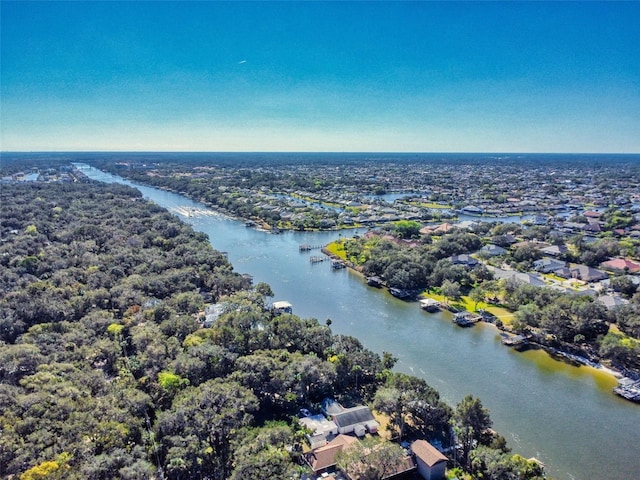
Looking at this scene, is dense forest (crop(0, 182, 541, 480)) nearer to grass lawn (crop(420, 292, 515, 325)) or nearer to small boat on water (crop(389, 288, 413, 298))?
small boat on water (crop(389, 288, 413, 298))

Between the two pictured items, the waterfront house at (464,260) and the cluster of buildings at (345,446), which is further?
the waterfront house at (464,260)

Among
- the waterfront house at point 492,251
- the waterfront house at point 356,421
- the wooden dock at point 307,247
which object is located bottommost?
the waterfront house at point 356,421

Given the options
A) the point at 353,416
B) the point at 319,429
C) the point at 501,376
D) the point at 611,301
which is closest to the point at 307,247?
the point at 501,376

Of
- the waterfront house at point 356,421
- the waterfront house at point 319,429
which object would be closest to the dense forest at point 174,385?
the waterfront house at point 319,429

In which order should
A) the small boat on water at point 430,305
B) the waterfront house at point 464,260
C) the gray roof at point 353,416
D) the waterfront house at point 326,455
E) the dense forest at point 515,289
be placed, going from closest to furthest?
Result: the waterfront house at point 326,455, the gray roof at point 353,416, the dense forest at point 515,289, the small boat on water at point 430,305, the waterfront house at point 464,260

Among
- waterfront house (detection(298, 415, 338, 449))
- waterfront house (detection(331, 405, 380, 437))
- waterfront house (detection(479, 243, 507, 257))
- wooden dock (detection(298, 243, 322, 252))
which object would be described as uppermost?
waterfront house (detection(479, 243, 507, 257))

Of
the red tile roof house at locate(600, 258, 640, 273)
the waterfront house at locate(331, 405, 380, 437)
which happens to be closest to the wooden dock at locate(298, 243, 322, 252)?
the red tile roof house at locate(600, 258, 640, 273)

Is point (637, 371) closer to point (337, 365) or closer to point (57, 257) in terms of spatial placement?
point (337, 365)

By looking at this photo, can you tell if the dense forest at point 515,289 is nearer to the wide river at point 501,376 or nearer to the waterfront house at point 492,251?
the waterfront house at point 492,251

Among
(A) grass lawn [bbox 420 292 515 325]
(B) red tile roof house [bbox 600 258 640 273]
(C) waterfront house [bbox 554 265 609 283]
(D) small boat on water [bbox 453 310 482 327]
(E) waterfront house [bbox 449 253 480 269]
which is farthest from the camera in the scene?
(E) waterfront house [bbox 449 253 480 269]
